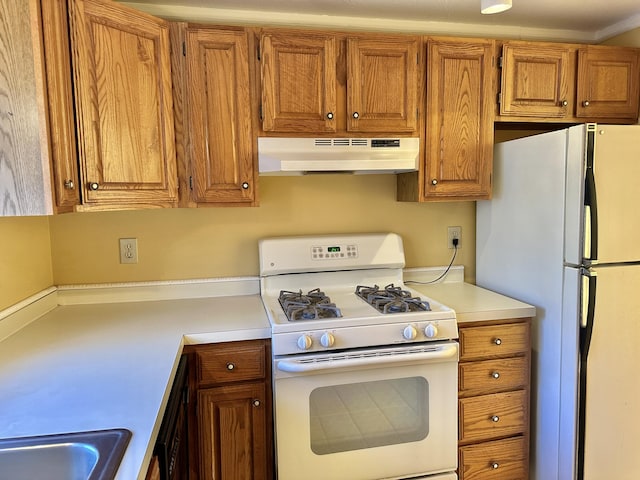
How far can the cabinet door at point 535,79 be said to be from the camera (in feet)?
6.75

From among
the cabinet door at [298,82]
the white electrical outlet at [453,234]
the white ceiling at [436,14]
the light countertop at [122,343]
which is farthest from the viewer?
the white electrical outlet at [453,234]

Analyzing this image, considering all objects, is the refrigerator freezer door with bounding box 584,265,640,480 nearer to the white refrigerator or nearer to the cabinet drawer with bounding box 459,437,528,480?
the white refrigerator

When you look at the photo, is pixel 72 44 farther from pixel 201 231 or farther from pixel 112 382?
pixel 112 382

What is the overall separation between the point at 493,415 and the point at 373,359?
0.69m

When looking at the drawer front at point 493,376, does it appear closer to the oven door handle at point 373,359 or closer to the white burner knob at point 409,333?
the oven door handle at point 373,359

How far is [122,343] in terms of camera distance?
1.52 meters

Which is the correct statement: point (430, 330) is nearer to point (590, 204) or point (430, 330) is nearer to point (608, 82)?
point (590, 204)

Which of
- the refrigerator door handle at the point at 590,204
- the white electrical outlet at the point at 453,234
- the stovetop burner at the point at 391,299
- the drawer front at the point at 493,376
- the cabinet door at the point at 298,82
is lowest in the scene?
the drawer front at the point at 493,376

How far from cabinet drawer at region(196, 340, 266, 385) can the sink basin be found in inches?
29.4

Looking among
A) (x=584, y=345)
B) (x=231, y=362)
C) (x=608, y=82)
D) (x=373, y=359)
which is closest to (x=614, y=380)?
(x=584, y=345)

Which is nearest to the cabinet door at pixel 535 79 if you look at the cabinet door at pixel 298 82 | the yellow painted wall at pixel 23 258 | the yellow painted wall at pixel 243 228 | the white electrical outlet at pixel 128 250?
the yellow painted wall at pixel 243 228

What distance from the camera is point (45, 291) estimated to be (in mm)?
1960

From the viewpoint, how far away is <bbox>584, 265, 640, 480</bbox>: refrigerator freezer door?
1.72 m

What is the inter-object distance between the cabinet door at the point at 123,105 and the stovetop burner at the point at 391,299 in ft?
3.15
